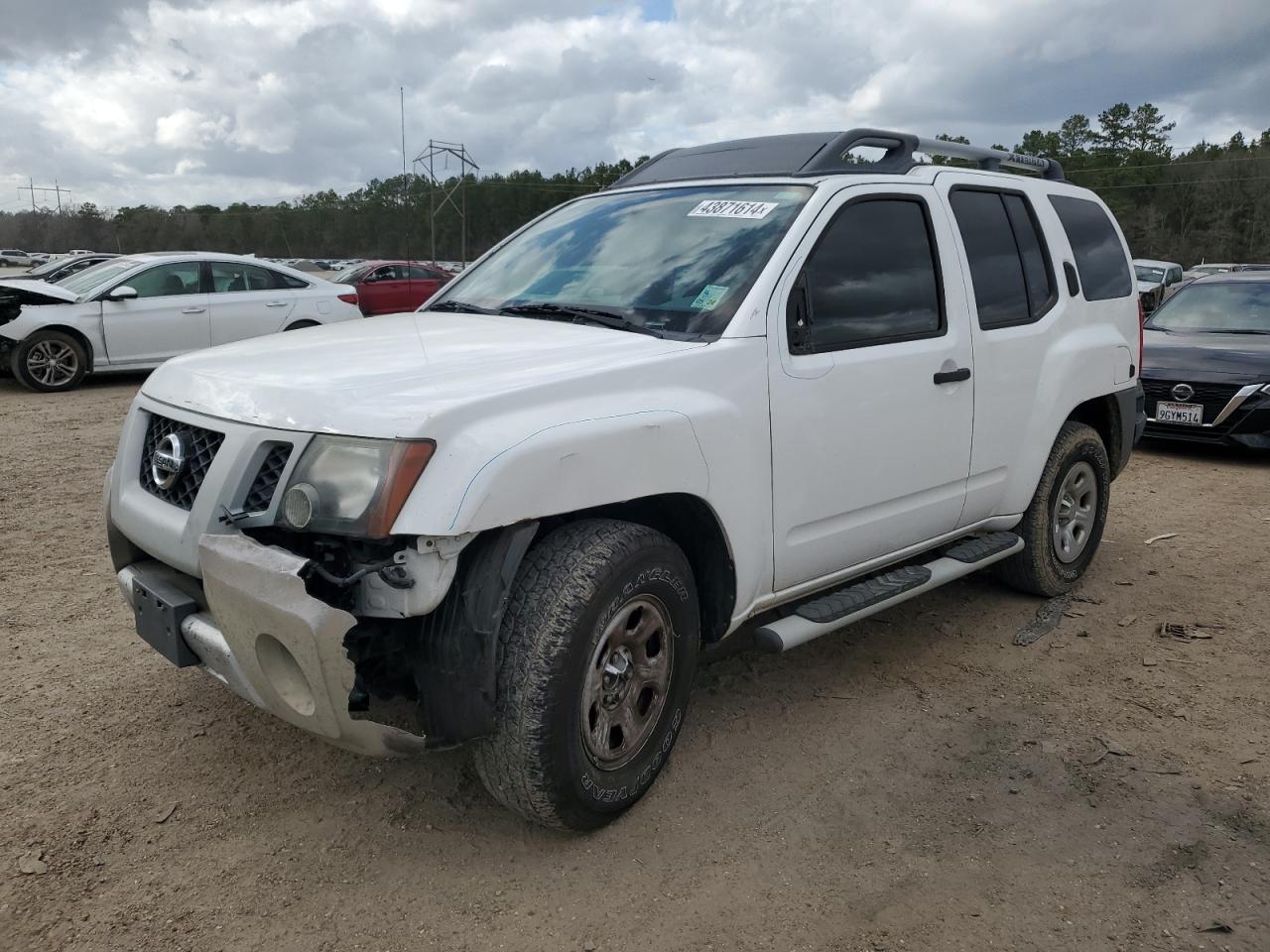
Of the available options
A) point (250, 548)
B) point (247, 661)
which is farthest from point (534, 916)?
point (250, 548)

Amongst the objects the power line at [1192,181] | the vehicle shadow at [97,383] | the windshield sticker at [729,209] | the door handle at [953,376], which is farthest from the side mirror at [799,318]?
the power line at [1192,181]

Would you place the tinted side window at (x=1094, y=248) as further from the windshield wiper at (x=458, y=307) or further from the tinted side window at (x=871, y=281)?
the windshield wiper at (x=458, y=307)

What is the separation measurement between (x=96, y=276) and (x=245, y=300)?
163 centimetres

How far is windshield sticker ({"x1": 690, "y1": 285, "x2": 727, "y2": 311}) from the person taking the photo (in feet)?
10.4

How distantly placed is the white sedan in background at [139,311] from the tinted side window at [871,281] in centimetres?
936

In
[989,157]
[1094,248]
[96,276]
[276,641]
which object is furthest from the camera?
[96,276]

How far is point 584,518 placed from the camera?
2.75 metres

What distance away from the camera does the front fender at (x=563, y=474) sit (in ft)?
7.57

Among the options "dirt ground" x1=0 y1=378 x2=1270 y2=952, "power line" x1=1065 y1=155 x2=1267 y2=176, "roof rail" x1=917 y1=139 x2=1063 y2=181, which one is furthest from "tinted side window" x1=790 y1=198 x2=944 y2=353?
"power line" x1=1065 y1=155 x2=1267 y2=176

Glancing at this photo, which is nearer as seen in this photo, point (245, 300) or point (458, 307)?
point (458, 307)

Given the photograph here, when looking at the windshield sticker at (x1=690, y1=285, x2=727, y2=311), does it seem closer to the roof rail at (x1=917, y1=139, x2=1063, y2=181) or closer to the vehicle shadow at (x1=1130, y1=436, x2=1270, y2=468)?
the roof rail at (x1=917, y1=139, x2=1063, y2=181)

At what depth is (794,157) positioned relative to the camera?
3818 mm

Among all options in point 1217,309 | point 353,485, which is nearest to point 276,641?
point 353,485

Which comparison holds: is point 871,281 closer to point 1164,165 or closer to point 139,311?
point 139,311
